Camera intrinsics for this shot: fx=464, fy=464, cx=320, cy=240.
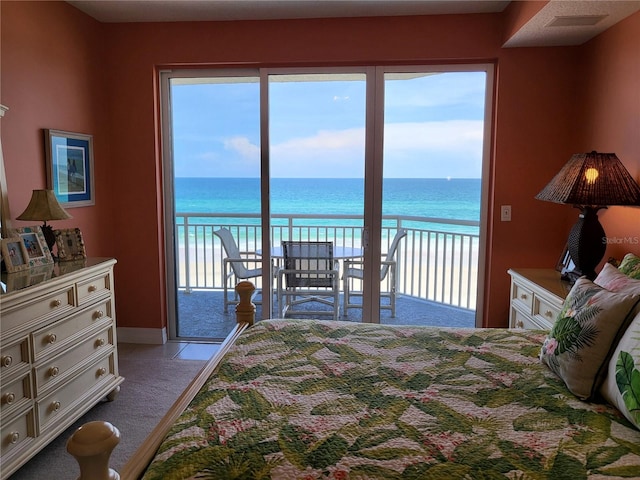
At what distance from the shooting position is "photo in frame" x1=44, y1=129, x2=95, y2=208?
10.1 feet

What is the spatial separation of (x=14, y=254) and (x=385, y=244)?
8.55ft

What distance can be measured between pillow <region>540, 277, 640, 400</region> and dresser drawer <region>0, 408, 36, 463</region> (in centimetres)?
228

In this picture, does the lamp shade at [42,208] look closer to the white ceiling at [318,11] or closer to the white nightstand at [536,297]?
the white ceiling at [318,11]

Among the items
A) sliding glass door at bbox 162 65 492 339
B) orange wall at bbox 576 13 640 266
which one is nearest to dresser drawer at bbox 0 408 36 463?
sliding glass door at bbox 162 65 492 339

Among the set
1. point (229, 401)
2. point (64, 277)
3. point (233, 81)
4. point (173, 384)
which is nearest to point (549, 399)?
point (229, 401)

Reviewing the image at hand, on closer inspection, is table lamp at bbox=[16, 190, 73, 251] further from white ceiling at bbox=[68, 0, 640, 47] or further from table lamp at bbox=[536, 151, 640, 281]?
table lamp at bbox=[536, 151, 640, 281]

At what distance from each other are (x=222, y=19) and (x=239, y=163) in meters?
1.10

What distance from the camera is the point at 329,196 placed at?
3912mm

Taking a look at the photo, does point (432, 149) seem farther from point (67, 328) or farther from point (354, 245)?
point (67, 328)

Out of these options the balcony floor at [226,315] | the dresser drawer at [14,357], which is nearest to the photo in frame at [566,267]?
the balcony floor at [226,315]

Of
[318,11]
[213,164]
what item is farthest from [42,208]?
[318,11]

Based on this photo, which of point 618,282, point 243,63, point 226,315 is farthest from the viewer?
point 226,315

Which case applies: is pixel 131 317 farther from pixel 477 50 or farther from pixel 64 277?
pixel 477 50

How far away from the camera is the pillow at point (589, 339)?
146 centimetres
